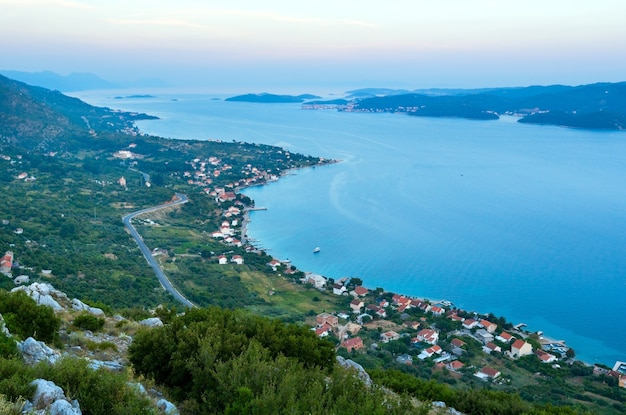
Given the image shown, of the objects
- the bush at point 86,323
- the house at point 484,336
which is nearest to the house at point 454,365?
the house at point 484,336

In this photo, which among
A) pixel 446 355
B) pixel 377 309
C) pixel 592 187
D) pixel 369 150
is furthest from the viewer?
pixel 369 150

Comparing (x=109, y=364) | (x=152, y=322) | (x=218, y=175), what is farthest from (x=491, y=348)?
(x=218, y=175)

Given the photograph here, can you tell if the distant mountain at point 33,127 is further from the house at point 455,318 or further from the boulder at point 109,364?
the boulder at point 109,364

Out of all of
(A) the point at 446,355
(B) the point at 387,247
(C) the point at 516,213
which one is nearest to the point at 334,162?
(C) the point at 516,213

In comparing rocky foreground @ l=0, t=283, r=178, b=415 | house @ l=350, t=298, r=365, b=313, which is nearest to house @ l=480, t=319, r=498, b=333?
house @ l=350, t=298, r=365, b=313

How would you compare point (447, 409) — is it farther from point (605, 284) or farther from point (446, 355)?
point (605, 284)

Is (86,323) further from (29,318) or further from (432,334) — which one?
(432,334)
